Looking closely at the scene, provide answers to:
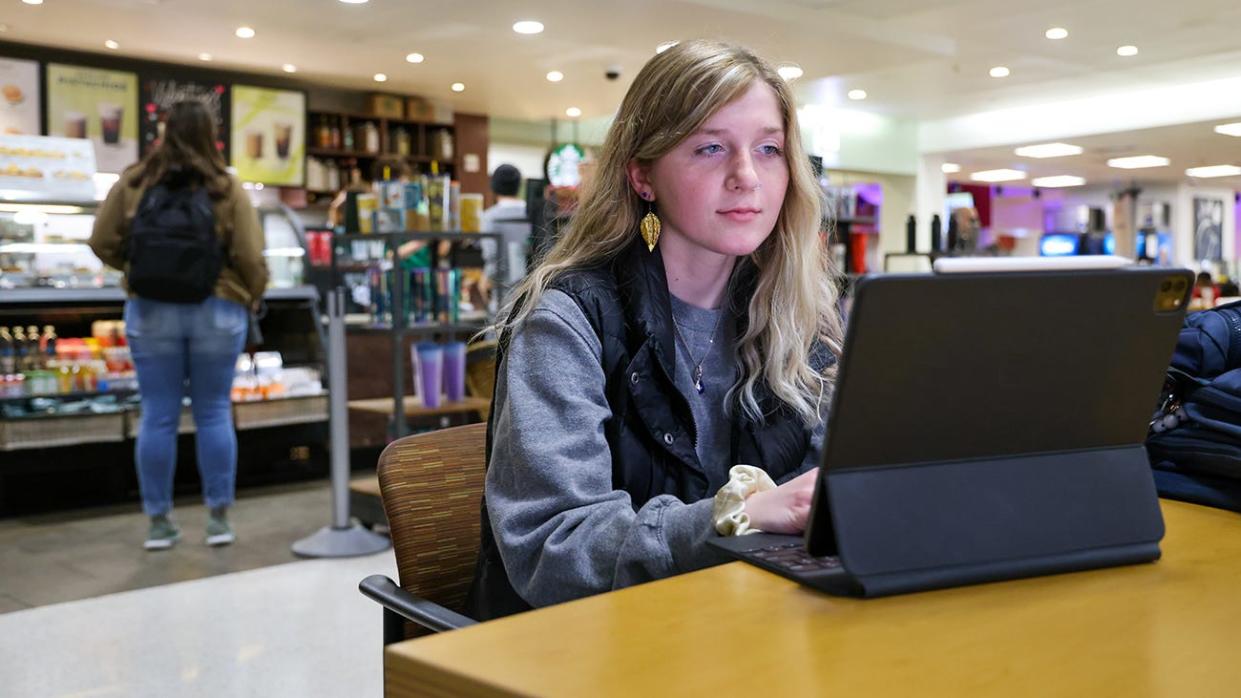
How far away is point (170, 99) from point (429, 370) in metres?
5.04

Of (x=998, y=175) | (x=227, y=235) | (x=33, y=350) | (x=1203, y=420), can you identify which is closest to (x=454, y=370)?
(x=227, y=235)

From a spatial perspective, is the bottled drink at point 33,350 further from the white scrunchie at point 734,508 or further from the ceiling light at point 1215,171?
the ceiling light at point 1215,171

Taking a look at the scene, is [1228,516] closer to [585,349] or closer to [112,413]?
[585,349]

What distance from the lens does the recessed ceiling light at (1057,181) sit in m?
17.8

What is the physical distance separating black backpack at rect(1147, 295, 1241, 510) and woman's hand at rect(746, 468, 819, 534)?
55 cm

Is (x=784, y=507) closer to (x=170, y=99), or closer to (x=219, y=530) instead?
(x=219, y=530)

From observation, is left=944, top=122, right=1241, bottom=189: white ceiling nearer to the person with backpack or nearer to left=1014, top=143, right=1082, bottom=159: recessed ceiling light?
left=1014, top=143, right=1082, bottom=159: recessed ceiling light

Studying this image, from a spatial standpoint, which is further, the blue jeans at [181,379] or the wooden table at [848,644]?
the blue jeans at [181,379]

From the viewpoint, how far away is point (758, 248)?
5.25 feet

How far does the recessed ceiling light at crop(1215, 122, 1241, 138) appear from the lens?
38.0ft

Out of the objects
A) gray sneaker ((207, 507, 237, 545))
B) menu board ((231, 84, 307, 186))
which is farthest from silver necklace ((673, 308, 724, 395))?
menu board ((231, 84, 307, 186))

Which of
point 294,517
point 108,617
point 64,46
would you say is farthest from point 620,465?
point 64,46

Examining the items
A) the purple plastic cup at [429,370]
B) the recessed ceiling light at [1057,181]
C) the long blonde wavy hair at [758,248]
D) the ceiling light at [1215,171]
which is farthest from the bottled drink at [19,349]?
the recessed ceiling light at [1057,181]

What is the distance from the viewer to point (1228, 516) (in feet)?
4.23
